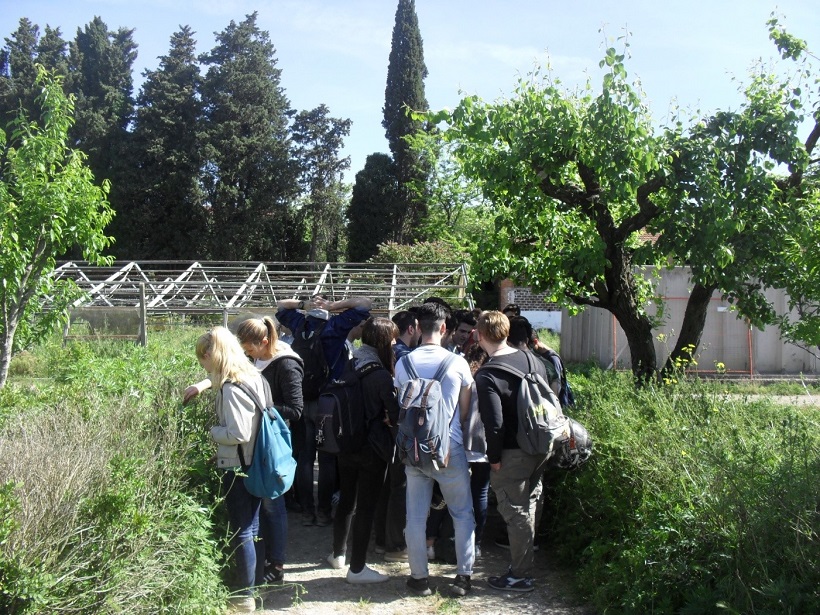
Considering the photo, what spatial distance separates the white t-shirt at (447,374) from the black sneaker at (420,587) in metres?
0.97

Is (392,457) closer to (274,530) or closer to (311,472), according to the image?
(274,530)

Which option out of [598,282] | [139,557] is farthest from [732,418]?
[139,557]

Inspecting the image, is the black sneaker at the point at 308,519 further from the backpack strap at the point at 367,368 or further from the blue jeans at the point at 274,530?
the backpack strap at the point at 367,368

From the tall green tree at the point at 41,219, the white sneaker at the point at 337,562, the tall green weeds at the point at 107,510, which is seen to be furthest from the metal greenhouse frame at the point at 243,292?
the tall green weeds at the point at 107,510

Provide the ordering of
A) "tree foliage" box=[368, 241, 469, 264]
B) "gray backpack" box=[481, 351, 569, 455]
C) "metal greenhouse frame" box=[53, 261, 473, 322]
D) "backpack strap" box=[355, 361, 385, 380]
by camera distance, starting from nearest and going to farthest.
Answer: "gray backpack" box=[481, 351, 569, 455]
"backpack strap" box=[355, 361, 385, 380]
"metal greenhouse frame" box=[53, 261, 473, 322]
"tree foliage" box=[368, 241, 469, 264]

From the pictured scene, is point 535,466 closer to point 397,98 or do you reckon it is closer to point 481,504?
point 481,504

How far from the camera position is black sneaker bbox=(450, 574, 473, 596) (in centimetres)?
500

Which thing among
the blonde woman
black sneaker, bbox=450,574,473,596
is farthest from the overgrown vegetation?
black sneaker, bbox=450,574,473,596

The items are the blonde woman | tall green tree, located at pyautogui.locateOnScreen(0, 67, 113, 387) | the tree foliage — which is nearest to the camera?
the blonde woman

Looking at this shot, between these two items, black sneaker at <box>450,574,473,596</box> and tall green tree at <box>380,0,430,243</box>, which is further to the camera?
tall green tree at <box>380,0,430,243</box>

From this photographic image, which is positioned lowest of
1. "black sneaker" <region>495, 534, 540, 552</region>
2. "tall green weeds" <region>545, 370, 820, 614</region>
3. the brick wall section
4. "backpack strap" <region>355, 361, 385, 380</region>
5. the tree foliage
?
"black sneaker" <region>495, 534, 540, 552</region>

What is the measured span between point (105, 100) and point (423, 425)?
149 feet

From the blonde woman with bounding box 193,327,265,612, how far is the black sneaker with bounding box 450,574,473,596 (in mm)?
1312

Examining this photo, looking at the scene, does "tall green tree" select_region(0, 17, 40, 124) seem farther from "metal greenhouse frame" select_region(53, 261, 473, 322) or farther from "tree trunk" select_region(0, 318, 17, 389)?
"tree trunk" select_region(0, 318, 17, 389)
